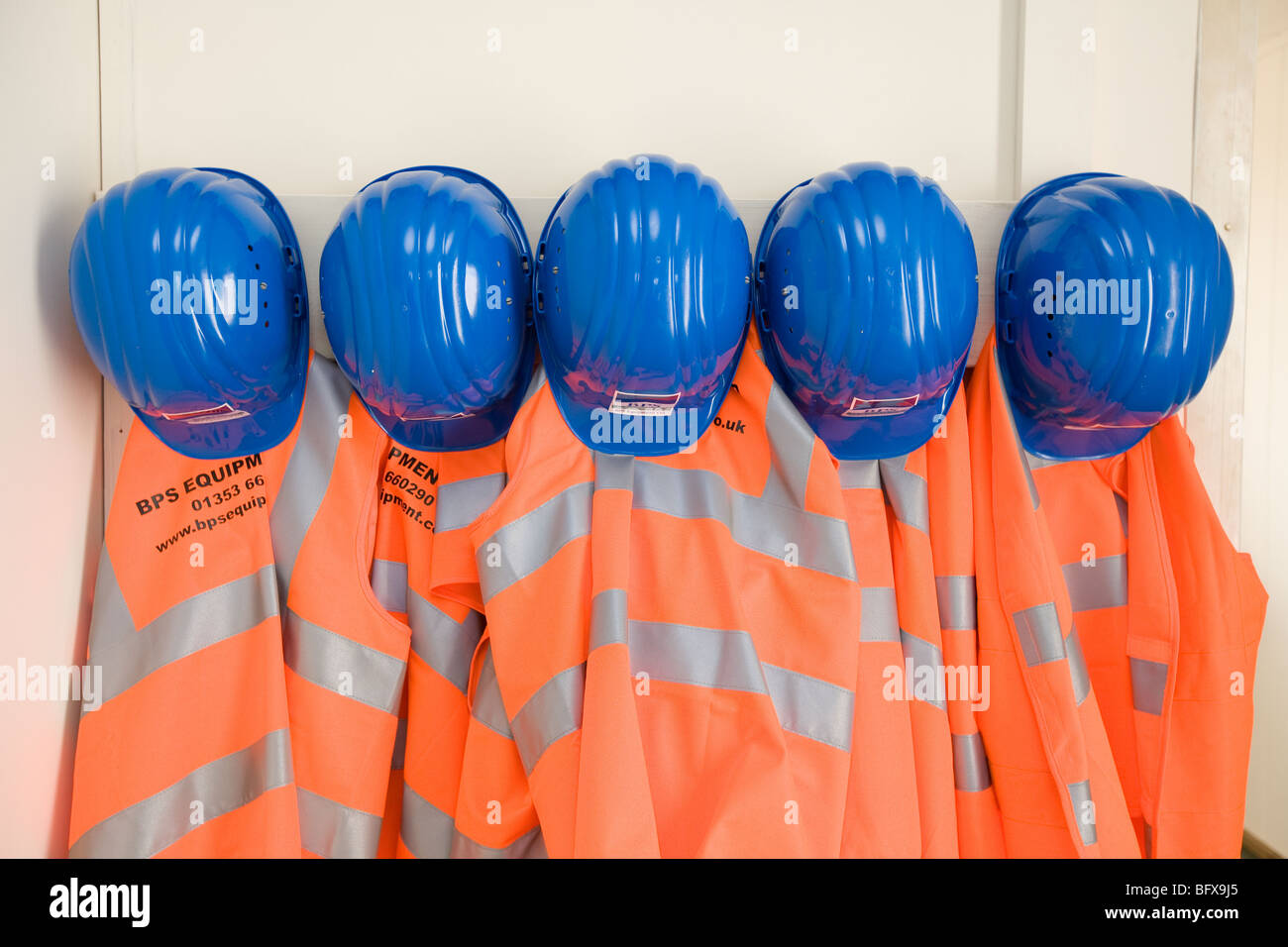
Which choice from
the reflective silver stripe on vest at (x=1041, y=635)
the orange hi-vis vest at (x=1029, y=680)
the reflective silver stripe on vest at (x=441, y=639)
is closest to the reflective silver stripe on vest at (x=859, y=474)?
the orange hi-vis vest at (x=1029, y=680)

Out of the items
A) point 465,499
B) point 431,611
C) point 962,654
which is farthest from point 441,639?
point 962,654

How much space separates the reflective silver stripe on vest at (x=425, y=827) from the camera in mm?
854

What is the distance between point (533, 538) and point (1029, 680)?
61 cm

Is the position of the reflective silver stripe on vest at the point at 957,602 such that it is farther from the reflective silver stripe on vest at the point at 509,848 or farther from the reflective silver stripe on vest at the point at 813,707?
the reflective silver stripe on vest at the point at 509,848

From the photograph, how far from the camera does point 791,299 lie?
76 cm

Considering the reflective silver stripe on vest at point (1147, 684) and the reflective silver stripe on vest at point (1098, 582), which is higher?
the reflective silver stripe on vest at point (1098, 582)

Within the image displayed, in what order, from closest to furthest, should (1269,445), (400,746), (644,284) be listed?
(644,284) → (400,746) → (1269,445)

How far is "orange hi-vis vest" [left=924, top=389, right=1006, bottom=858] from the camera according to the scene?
2.78 feet

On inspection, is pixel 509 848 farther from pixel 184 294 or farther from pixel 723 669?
pixel 184 294

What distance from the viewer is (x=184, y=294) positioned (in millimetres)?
706

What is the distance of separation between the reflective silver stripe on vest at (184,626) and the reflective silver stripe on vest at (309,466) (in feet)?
0.10

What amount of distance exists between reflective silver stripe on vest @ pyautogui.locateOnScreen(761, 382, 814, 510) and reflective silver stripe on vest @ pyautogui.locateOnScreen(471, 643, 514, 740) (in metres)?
0.40

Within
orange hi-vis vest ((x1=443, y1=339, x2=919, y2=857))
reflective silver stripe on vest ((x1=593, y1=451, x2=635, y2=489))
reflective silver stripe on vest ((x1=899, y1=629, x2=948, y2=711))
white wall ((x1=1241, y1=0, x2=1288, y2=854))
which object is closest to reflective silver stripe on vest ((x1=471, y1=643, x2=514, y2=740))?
orange hi-vis vest ((x1=443, y1=339, x2=919, y2=857))
